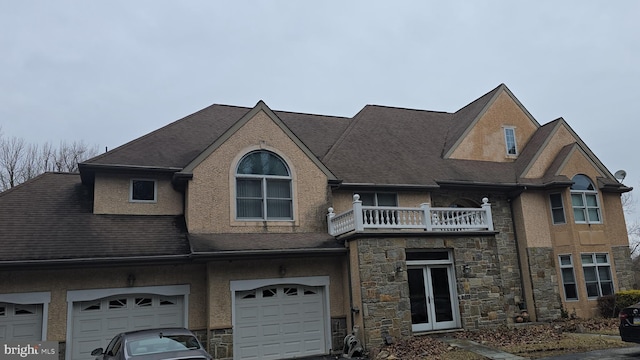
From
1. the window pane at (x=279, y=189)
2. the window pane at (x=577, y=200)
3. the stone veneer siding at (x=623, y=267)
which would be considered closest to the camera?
the window pane at (x=279, y=189)

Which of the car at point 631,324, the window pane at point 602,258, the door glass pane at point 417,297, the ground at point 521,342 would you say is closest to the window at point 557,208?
the window pane at point 602,258

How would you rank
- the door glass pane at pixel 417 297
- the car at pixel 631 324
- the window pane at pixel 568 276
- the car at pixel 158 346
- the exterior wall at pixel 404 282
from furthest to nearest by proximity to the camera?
the window pane at pixel 568 276 → the door glass pane at pixel 417 297 → the exterior wall at pixel 404 282 → the car at pixel 631 324 → the car at pixel 158 346

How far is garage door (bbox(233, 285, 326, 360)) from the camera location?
45.9 ft

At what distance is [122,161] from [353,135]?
9511mm

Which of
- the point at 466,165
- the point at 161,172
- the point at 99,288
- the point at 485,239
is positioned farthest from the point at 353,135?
the point at 99,288

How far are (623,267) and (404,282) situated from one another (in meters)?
10.8

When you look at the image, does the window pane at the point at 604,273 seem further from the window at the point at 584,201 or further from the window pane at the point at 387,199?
the window pane at the point at 387,199

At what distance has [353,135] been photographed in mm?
20500

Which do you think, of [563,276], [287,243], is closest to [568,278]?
[563,276]

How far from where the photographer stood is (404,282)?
14547 mm

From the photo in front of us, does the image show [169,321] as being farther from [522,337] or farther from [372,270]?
[522,337]

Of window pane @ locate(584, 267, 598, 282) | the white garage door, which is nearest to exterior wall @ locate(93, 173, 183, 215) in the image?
the white garage door

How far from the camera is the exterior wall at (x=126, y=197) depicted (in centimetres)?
1480

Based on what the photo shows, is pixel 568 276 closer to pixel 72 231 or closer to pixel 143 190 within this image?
pixel 143 190
